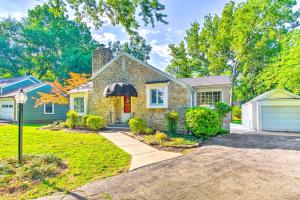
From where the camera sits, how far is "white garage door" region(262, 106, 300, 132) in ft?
51.9

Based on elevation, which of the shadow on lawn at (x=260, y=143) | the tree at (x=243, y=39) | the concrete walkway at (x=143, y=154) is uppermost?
the tree at (x=243, y=39)

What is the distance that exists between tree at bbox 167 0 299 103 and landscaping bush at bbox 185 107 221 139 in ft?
55.1

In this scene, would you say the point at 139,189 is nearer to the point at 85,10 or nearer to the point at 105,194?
the point at 105,194

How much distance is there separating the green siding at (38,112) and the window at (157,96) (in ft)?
48.6

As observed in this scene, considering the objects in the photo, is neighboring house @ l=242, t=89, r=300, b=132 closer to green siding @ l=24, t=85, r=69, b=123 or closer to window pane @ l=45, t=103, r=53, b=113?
green siding @ l=24, t=85, r=69, b=123

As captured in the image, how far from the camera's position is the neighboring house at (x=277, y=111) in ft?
51.6

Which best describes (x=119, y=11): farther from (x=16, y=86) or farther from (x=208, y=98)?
(x=16, y=86)

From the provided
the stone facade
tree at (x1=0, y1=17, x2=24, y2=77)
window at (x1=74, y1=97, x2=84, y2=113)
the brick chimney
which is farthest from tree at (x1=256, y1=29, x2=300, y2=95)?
tree at (x1=0, y1=17, x2=24, y2=77)

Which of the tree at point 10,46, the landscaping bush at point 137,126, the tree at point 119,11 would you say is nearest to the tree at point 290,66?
the landscaping bush at point 137,126

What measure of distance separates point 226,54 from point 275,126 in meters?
16.2

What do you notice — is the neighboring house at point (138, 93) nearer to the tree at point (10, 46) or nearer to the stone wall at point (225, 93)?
the stone wall at point (225, 93)

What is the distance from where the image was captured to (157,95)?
13781 mm

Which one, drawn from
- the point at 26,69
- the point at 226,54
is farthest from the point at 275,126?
the point at 26,69

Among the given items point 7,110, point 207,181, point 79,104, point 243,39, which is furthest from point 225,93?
point 7,110
